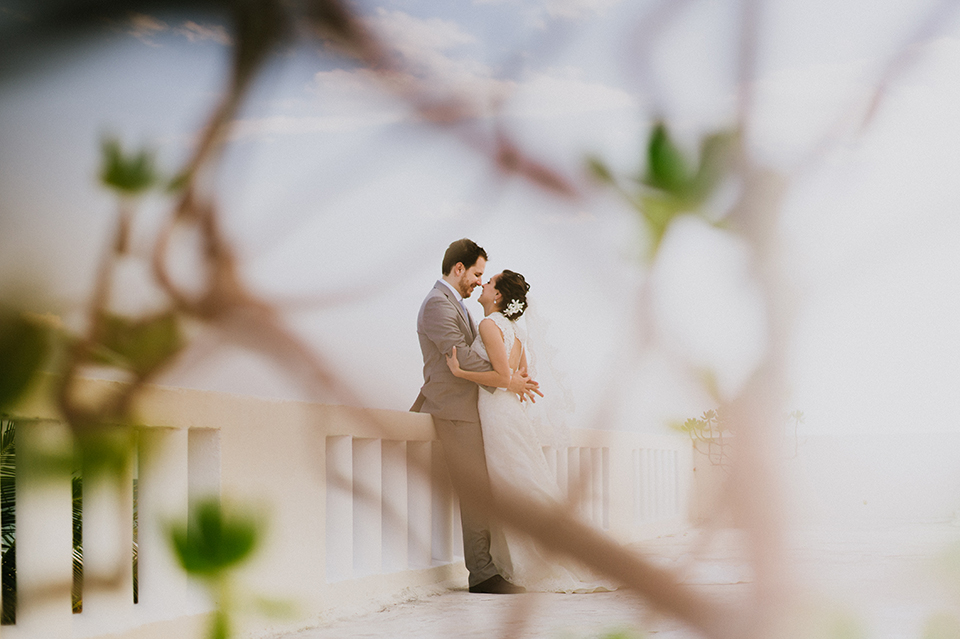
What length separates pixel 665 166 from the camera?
0.20 m

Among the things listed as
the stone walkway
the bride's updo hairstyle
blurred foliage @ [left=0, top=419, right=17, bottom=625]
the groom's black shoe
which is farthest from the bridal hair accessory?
the groom's black shoe

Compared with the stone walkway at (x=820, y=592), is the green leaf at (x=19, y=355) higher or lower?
higher

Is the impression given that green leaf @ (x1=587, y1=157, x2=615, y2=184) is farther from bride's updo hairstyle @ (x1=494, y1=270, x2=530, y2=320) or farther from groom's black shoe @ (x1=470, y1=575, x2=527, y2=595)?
groom's black shoe @ (x1=470, y1=575, x2=527, y2=595)

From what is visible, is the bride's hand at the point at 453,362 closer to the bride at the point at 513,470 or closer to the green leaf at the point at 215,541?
the bride at the point at 513,470

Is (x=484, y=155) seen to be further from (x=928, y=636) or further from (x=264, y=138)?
(x=928, y=636)

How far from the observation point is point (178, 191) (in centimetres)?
21

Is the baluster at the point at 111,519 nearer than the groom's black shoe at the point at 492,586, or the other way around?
the baluster at the point at 111,519

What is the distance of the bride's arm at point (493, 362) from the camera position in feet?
1.17

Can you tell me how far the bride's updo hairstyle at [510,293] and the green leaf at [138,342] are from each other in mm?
103

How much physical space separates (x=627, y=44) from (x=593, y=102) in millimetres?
16

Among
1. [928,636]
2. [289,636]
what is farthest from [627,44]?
[289,636]

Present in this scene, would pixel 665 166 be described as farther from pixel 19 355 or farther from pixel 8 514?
pixel 8 514

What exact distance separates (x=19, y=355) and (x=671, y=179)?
0.50ft

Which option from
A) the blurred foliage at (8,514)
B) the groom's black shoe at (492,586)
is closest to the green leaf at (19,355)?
the blurred foliage at (8,514)
